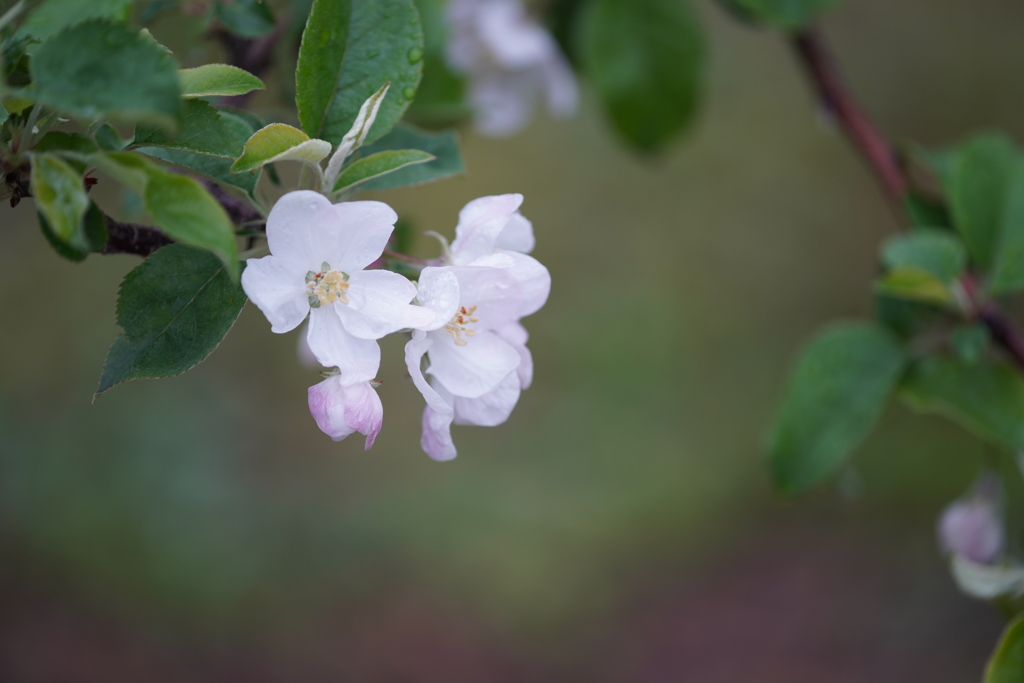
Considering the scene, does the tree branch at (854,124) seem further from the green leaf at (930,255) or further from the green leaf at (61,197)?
the green leaf at (61,197)

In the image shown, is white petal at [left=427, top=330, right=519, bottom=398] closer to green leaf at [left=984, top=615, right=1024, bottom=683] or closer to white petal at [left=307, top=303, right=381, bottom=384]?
white petal at [left=307, top=303, right=381, bottom=384]

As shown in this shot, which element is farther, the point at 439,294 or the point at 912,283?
the point at 912,283

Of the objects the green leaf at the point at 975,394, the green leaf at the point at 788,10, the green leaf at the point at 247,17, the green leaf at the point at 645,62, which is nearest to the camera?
the green leaf at the point at 247,17

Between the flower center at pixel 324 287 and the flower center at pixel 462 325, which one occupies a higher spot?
the flower center at pixel 324 287

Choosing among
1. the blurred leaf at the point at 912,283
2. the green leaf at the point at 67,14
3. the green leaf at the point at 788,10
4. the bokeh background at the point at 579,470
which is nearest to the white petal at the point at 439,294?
the green leaf at the point at 67,14

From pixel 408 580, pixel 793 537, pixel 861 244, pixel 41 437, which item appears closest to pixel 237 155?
pixel 408 580

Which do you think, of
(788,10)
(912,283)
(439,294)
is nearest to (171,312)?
(439,294)

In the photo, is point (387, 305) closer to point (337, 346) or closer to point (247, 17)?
point (337, 346)
